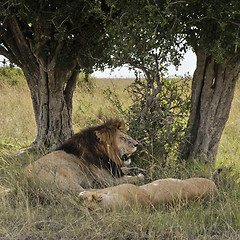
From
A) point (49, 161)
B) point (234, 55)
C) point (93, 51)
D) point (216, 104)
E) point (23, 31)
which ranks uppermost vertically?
point (23, 31)

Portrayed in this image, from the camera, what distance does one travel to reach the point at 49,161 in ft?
15.6

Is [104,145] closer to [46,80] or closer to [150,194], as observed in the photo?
[150,194]

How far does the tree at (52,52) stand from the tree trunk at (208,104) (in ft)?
6.77

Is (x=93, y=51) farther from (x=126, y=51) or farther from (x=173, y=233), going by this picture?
(x=173, y=233)

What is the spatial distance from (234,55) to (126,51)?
70.3 inches

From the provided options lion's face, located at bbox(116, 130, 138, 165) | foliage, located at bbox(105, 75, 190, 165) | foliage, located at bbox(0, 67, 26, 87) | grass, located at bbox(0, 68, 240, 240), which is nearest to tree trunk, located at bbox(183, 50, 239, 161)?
foliage, located at bbox(105, 75, 190, 165)

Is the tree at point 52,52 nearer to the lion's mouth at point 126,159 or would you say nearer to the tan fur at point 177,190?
the lion's mouth at point 126,159

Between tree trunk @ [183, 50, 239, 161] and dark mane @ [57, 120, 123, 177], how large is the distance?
1731 mm

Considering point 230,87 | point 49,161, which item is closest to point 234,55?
point 230,87

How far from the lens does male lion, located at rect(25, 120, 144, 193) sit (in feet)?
15.3

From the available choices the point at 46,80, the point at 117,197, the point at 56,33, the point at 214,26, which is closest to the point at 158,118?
the point at 214,26

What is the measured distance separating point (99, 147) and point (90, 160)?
238 millimetres

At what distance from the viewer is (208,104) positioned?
20.5ft

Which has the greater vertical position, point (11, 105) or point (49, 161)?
point (11, 105)
